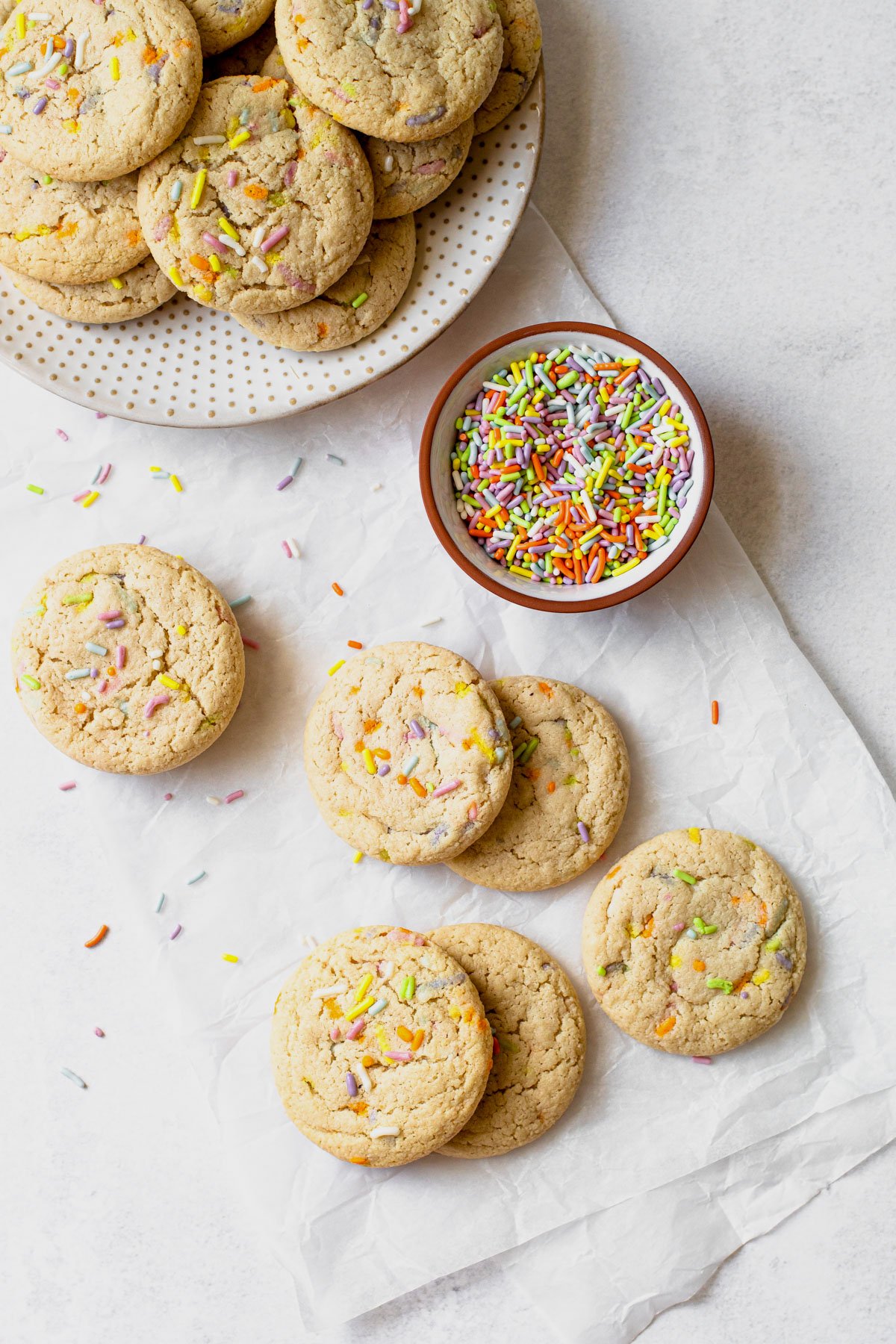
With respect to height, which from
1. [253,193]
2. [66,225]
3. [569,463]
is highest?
[66,225]

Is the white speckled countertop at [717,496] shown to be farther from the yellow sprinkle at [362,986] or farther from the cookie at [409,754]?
the cookie at [409,754]

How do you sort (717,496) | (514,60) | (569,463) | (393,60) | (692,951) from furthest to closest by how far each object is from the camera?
1. (717,496)
2. (692,951)
3. (569,463)
4. (514,60)
5. (393,60)

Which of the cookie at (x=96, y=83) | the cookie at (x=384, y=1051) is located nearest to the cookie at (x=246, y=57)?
the cookie at (x=96, y=83)

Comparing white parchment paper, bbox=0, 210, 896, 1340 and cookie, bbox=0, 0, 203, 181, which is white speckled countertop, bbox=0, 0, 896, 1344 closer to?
white parchment paper, bbox=0, 210, 896, 1340

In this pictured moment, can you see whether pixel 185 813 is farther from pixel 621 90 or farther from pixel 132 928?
pixel 621 90

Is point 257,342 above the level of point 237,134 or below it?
below

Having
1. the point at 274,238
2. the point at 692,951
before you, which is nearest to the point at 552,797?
the point at 692,951

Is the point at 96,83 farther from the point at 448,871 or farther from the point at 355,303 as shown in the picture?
the point at 448,871
